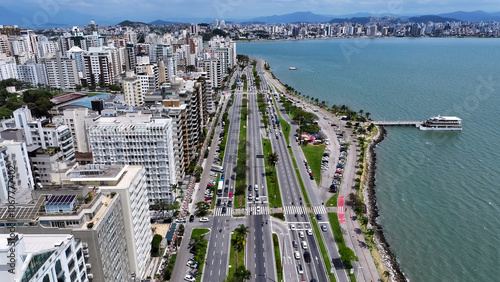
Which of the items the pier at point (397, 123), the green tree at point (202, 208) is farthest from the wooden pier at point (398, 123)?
the green tree at point (202, 208)

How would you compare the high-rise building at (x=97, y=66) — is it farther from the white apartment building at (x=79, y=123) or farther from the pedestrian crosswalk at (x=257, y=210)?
the pedestrian crosswalk at (x=257, y=210)

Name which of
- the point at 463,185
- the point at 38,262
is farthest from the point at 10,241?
the point at 463,185

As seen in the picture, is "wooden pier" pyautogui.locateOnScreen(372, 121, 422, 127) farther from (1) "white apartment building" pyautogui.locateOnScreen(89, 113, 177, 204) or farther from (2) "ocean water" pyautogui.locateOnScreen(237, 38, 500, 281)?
(1) "white apartment building" pyautogui.locateOnScreen(89, 113, 177, 204)

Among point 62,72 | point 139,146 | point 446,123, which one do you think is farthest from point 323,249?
point 62,72

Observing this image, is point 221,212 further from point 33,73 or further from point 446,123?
point 33,73

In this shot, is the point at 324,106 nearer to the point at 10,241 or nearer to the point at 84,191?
the point at 84,191

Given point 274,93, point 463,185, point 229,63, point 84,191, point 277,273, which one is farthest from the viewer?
point 229,63
